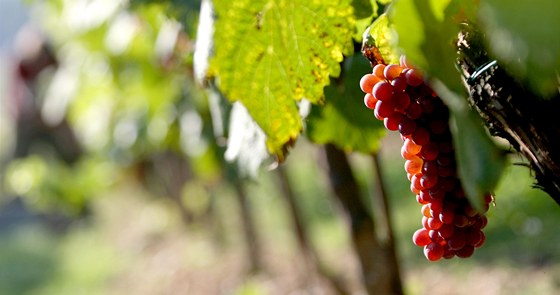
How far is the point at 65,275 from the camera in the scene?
7176 millimetres

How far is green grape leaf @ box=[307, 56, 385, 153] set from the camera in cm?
151

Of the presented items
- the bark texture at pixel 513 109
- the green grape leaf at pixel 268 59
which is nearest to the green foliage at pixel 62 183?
the green grape leaf at pixel 268 59

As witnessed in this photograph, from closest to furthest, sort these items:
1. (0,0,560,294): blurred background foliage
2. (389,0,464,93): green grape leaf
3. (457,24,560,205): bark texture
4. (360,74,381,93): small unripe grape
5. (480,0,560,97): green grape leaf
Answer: (480,0,560,97): green grape leaf, (389,0,464,93): green grape leaf, (457,24,560,205): bark texture, (360,74,381,93): small unripe grape, (0,0,560,294): blurred background foliage

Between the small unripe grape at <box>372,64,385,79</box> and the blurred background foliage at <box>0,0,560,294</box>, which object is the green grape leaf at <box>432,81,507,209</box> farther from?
the small unripe grape at <box>372,64,385,79</box>

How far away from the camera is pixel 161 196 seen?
7211mm

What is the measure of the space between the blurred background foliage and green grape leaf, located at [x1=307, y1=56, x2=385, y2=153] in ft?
0.06

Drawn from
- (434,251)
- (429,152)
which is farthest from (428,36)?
(434,251)

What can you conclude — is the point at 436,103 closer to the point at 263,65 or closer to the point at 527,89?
the point at 527,89

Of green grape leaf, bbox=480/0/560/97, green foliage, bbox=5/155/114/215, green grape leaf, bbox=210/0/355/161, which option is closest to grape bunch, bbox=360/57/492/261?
green grape leaf, bbox=210/0/355/161

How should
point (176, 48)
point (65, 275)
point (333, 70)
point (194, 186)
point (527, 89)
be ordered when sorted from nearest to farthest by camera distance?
point (527, 89)
point (333, 70)
point (176, 48)
point (194, 186)
point (65, 275)

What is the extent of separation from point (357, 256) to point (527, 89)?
1.27m

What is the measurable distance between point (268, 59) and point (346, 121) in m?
0.43

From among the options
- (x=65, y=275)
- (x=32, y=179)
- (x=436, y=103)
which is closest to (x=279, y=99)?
(x=436, y=103)

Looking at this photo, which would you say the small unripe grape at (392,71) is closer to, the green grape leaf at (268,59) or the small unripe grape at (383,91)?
the small unripe grape at (383,91)
